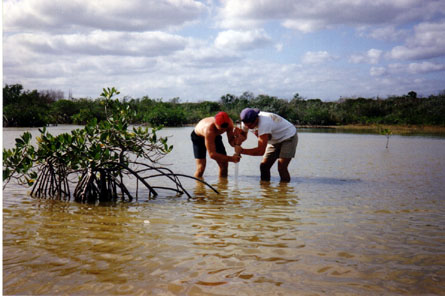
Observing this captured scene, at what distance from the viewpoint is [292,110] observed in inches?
1495

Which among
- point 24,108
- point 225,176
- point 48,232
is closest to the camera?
point 48,232

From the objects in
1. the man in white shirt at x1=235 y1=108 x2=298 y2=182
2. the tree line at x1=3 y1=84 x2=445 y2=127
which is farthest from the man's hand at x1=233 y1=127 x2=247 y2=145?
the tree line at x1=3 y1=84 x2=445 y2=127

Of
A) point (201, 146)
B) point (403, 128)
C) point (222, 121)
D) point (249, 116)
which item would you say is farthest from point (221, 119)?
point (403, 128)

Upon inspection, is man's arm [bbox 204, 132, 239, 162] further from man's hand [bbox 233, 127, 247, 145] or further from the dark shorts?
the dark shorts

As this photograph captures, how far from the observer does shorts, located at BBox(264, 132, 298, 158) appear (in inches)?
278

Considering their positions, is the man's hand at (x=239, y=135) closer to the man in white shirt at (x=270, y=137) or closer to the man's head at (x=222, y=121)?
the man in white shirt at (x=270, y=137)

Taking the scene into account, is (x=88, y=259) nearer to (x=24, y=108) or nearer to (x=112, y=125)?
(x=112, y=125)

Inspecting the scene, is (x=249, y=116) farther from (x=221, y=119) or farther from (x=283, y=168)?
(x=283, y=168)

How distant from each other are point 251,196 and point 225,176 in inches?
74.5

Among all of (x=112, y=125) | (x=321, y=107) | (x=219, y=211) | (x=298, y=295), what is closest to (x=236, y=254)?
(x=298, y=295)

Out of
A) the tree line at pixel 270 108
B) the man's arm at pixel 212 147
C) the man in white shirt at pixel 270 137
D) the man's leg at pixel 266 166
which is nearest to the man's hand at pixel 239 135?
the man in white shirt at pixel 270 137

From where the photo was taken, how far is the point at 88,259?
3.30 m

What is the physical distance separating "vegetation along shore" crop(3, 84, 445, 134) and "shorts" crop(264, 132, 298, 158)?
2260 centimetres

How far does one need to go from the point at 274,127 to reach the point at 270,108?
30354mm
